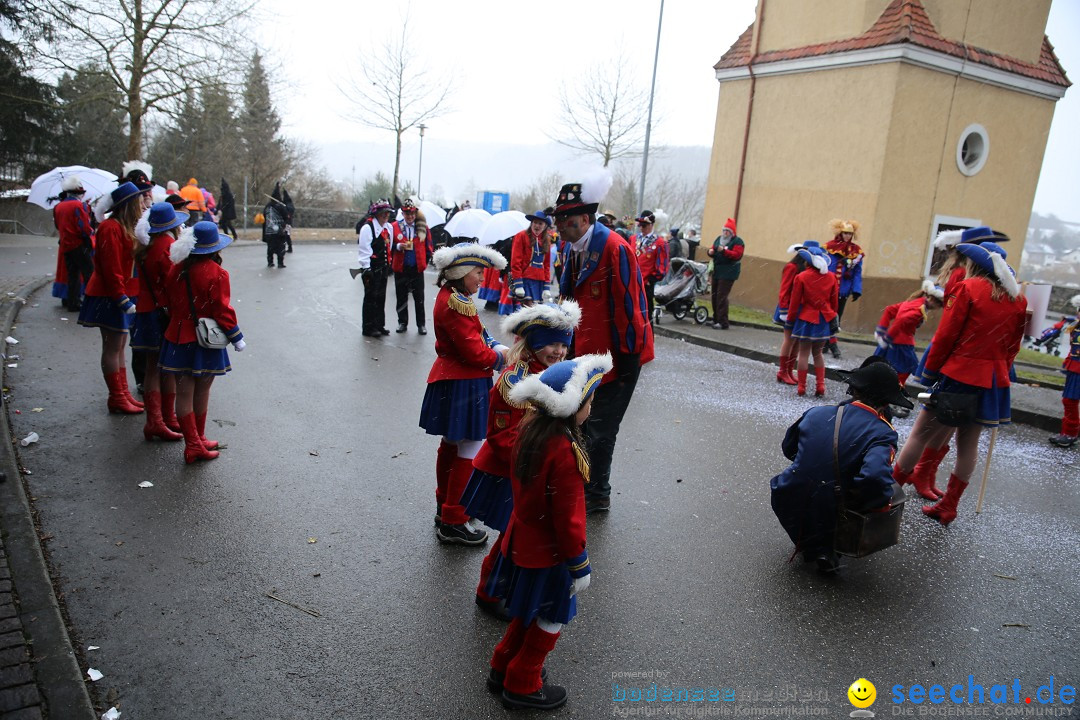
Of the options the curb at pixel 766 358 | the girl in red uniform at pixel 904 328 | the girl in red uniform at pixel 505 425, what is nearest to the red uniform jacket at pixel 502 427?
the girl in red uniform at pixel 505 425

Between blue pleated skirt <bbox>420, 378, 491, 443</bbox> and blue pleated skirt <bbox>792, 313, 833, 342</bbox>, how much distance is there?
5665mm

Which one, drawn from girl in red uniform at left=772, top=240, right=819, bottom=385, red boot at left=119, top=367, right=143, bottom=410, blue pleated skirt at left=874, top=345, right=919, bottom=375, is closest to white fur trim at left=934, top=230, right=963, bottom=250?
blue pleated skirt at left=874, top=345, right=919, bottom=375

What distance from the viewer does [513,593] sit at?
304 cm

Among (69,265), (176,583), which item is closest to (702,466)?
(176,583)

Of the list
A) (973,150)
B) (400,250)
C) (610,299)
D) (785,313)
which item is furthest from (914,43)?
(610,299)

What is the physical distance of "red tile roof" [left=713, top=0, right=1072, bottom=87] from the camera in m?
14.3

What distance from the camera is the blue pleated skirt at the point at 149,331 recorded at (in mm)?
5855

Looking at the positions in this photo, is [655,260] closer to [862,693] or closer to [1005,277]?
[1005,277]

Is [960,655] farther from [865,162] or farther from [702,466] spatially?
[865,162]

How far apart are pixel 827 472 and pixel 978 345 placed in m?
1.87

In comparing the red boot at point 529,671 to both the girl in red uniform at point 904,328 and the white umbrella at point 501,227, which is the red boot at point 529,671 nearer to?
the girl in red uniform at point 904,328

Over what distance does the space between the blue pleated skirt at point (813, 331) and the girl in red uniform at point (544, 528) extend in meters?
6.38

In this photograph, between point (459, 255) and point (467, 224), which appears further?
point (467, 224)

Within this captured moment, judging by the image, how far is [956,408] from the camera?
5.19 metres
